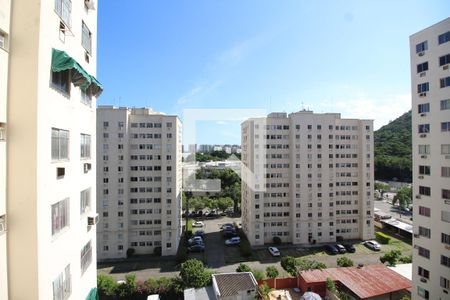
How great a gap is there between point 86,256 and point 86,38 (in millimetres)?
5025

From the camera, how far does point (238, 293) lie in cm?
1264

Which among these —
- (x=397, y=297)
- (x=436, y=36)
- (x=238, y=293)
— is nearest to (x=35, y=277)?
(x=238, y=293)

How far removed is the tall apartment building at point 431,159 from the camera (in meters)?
9.44

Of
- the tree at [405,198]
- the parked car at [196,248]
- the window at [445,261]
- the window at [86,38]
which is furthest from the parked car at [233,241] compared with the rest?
the tree at [405,198]

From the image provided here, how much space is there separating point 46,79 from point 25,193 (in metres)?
1.64

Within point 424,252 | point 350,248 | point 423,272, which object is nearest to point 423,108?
point 424,252

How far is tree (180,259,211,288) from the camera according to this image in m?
13.9

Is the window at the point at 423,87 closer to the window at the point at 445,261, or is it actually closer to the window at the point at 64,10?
the window at the point at 445,261

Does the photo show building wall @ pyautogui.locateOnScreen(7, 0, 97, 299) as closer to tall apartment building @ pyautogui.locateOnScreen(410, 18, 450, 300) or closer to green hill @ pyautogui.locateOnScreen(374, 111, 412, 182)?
tall apartment building @ pyautogui.locateOnScreen(410, 18, 450, 300)

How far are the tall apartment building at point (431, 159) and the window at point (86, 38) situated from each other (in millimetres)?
12864

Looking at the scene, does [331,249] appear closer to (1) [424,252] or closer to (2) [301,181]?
(2) [301,181]

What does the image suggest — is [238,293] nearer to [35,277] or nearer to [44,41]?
[35,277]

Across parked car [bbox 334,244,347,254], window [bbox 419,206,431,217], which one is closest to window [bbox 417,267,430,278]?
window [bbox 419,206,431,217]

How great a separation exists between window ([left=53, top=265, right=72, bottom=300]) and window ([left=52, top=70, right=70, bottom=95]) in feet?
10.4
